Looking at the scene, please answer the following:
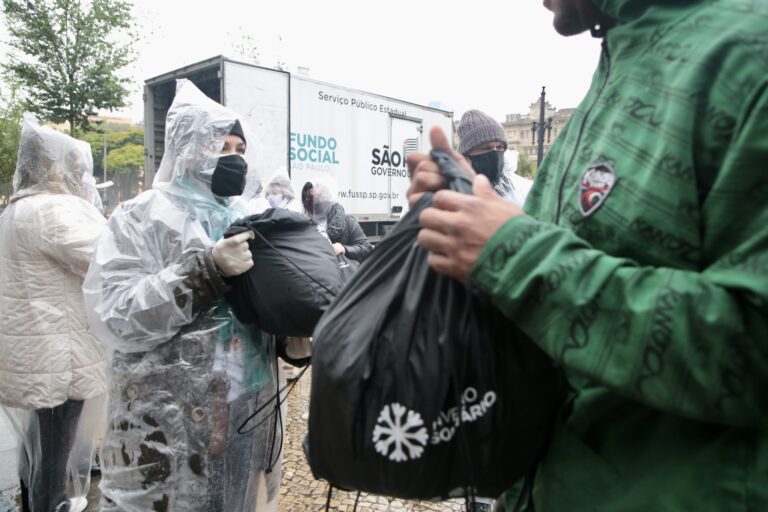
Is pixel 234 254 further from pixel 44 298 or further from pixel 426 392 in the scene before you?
pixel 44 298

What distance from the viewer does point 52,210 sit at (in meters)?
2.76

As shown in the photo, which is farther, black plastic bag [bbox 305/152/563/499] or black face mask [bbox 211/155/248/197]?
black face mask [bbox 211/155/248/197]

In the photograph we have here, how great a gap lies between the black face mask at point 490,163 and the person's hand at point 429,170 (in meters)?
2.87

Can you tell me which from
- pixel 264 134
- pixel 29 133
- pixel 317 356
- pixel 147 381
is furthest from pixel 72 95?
pixel 317 356

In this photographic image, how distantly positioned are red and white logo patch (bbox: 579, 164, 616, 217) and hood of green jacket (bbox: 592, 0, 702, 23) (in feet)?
0.94

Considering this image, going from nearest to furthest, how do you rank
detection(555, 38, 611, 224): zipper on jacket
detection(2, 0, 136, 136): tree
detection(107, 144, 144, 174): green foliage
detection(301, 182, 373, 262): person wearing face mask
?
detection(555, 38, 611, 224): zipper on jacket → detection(301, 182, 373, 262): person wearing face mask → detection(2, 0, 136, 136): tree → detection(107, 144, 144, 174): green foliage

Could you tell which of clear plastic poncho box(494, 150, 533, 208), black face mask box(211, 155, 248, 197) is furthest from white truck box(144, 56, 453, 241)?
black face mask box(211, 155, 248, 197)

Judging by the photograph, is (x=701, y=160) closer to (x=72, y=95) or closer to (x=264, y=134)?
(x=264, y=134)

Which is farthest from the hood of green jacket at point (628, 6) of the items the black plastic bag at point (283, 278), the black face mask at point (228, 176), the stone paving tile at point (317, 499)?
the stone paving tile at point (317, 499)

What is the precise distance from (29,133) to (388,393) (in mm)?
3157

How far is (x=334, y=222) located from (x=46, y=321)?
3477 mm

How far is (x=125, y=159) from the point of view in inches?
1724

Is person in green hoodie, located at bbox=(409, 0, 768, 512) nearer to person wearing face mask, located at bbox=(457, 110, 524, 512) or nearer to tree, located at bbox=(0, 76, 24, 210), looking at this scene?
person wearing face mask, located at bbox=(457, 110, 524, 512)

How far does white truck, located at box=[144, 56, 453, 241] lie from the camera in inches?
296
